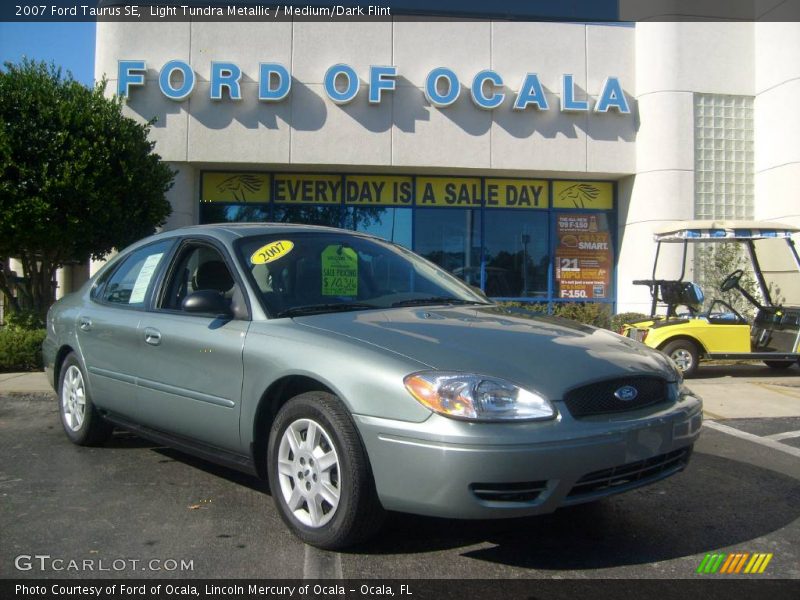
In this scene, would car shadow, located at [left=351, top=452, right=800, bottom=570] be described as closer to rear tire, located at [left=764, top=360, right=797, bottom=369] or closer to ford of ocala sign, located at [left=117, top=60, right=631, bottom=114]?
rear tire, located at [left=764, top=360, right=797, bottom=369]

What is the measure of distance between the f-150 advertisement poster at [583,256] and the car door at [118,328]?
11512mm

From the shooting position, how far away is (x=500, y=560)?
335 centimetres

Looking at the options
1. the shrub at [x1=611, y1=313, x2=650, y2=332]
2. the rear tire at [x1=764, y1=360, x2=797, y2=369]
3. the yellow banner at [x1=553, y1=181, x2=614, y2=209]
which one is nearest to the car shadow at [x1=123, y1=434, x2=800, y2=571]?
the rear tire at [x1=764, y1=360, x2=797, y2=369]

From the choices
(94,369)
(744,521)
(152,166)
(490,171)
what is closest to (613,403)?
(744,521)

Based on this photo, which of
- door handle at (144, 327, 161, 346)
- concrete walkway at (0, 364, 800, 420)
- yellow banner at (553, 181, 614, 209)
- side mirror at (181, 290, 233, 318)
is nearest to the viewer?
side mirror at (181, 290, 233, 318)

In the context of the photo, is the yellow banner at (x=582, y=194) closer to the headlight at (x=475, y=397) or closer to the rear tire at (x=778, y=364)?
the rear tire at (x=778, y=364)

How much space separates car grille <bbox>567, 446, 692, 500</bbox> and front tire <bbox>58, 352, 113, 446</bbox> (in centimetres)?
363

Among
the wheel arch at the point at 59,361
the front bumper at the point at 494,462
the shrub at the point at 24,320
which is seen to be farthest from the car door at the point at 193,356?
the shrub at the point at 24,320

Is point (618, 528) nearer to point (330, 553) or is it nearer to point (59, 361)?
point (330, 553)

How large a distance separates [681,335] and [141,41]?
11.1 metres

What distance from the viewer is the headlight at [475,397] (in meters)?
3.00

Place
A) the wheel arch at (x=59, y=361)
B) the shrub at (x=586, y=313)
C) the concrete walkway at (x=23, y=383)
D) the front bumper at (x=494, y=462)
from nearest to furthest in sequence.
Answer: the front bumper at (x=494, y=462), the wheel arch at (x=59, y=361), the concrete walkway at (x=23, y=383), the shrub at (x=586, y=313)

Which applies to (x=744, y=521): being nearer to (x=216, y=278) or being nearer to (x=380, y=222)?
(x=216, y=278)

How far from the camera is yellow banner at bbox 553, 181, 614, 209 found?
15.5m
